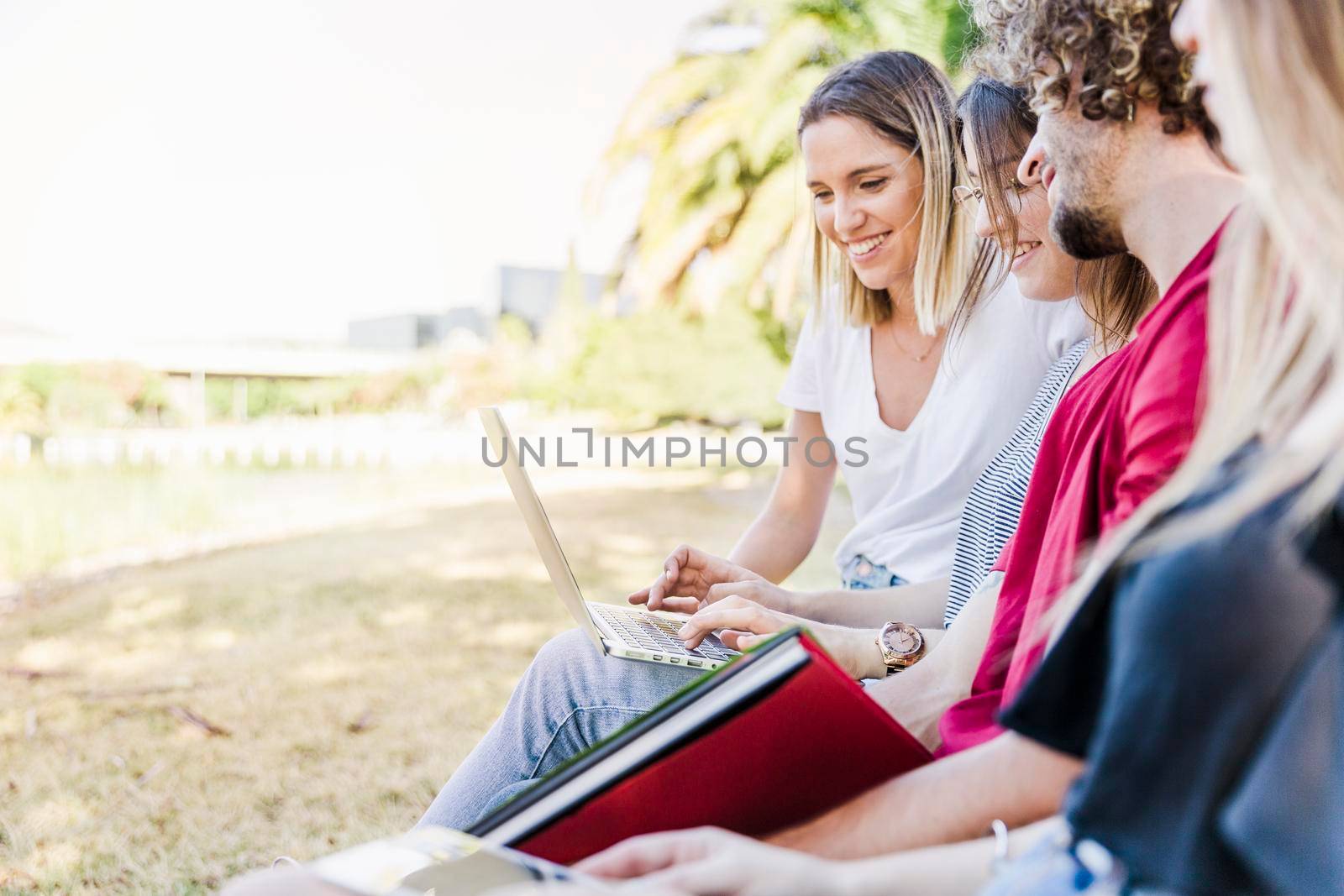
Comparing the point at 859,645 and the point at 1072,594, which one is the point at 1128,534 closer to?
the point at 1072,594

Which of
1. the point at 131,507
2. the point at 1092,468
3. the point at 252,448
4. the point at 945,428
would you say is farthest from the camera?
the point at 252,448

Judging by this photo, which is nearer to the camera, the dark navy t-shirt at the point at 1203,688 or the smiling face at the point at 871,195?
the dark navy t-shirt at the point at 1203,688

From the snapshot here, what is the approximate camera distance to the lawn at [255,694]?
2.57m

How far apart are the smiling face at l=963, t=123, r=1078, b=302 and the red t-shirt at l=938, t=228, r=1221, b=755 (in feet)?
1.53

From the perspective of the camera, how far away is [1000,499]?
1.58 metres

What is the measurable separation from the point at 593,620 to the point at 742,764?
24.7 inches

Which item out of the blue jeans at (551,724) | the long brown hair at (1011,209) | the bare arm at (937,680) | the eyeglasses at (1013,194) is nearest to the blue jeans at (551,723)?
the blue jeans at (551,724)

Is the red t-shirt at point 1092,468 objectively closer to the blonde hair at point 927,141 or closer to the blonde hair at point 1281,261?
the blonde hair at point 1281,261

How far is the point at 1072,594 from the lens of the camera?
77cm

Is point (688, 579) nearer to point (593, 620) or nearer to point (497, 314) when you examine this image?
point (593, 620)

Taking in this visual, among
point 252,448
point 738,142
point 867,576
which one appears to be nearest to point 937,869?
point 867,576

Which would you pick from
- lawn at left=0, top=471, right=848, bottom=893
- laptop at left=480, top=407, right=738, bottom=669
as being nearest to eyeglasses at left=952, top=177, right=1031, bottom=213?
laptop at left=480, top=407, right=738, bottom=669

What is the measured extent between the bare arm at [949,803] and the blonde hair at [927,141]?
1.40m

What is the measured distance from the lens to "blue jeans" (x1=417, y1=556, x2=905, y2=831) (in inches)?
55.4
